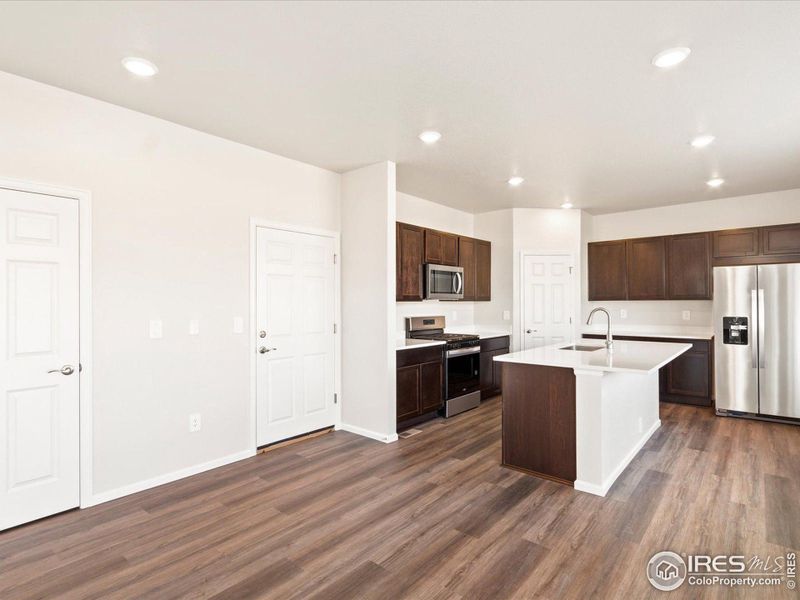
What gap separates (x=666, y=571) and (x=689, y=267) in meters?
4.70

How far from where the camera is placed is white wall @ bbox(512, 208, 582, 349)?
623 centimetres

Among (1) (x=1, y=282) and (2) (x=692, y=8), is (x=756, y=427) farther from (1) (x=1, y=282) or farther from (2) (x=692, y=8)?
(1) (x=1, y=282)

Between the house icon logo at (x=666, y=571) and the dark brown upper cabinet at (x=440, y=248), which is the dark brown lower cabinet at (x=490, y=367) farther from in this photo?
the house icon logo at (x=666, y=571)

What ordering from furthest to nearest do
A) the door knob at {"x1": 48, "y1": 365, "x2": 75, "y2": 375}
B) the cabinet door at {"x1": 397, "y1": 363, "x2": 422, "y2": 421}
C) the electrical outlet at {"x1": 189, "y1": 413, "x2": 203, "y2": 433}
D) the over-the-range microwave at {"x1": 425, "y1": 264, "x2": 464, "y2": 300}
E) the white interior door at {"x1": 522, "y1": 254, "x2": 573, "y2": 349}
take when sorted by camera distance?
the white interior door at {"x1": 522, "y1": 254, "x2": 573, "y2": 349}, the over-the-range microwave at {"x1": 425, "y1": 264, "x2": 464, "y2": 300}, the cabinet door at {"x1": 397, "y1": 363, "x2": 422, "y2": 421}, the electrical outlet at {"x1": 189, "y1": 413, "x2": 203, "y2": 433}, the door knob at {"x1": 48, "y1": 365, "x2": 75, "y2": 375}

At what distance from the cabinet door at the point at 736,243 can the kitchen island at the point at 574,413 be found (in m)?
2.70

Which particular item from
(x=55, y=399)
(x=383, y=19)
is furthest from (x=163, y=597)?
(x=383, y=19)

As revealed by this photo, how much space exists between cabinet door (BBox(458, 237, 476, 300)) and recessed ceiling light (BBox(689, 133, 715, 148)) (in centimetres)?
277

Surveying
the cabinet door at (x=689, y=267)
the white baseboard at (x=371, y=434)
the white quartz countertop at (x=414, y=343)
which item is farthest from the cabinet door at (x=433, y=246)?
the cabinet door at (x=689, y=267)

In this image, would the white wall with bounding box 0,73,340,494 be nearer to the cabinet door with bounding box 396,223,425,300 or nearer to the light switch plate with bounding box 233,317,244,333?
the light switch plate with bounding box 233,317,244,333

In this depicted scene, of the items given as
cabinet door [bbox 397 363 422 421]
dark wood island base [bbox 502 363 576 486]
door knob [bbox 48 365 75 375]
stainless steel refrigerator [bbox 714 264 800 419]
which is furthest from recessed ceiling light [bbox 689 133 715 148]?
door knob [bbox 48 365 75 375]

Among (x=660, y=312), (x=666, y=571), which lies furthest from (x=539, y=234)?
(x=666, y=571)

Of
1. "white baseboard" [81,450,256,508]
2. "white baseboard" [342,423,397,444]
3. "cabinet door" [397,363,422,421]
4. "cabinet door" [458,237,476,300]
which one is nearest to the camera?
"white baseboard" [81,450,256,508]

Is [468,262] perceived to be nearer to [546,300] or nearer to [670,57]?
[546,300]

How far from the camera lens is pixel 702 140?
11.8ft
